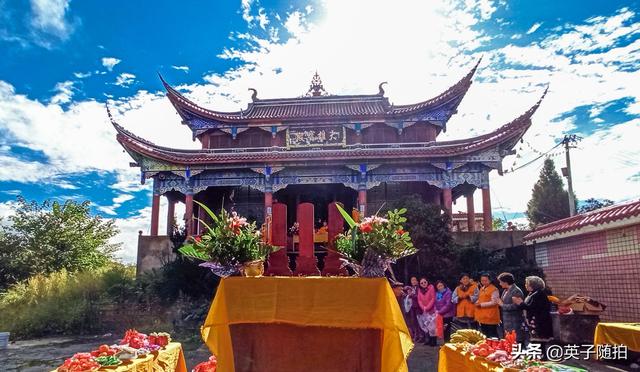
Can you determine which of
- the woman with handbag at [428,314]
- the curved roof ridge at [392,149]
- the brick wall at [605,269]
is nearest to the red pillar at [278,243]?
the woman with handbag at [428,314]

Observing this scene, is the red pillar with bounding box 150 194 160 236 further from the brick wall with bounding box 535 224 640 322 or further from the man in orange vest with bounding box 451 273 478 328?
the brick wall with bounding box 535 224 640 322

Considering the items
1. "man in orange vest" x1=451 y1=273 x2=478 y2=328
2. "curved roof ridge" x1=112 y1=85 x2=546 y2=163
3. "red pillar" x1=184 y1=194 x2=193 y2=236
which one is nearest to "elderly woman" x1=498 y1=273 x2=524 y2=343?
"man in orange vest" x1=451 y1=273 x2=478 y2=328

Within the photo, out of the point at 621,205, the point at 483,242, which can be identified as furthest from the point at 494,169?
the point at 621,205

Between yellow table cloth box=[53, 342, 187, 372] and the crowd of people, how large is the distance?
292 cm

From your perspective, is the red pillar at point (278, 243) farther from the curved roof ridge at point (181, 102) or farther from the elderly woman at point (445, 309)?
the curved roof ridge at point (181, 102)

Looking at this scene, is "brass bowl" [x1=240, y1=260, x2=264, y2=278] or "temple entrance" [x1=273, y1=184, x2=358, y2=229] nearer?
"brass bowl" [x1=240, y1=260, x2=264, y2=278]

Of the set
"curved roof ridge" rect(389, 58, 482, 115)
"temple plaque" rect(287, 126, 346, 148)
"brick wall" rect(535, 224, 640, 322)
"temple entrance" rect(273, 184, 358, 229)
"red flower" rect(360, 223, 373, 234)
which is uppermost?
"curved roof ridge" rect(389, 58, 482, 115)

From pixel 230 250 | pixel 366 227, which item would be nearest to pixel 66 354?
pixel 230 250

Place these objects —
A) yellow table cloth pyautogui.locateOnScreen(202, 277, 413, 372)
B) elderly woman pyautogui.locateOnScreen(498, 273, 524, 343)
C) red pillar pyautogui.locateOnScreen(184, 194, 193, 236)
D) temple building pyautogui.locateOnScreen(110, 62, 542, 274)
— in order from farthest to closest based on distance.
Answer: temple building pyautogui.locateOnScreen(110, 62, 542, 274) < red pillar pyautogui.locateOnScreen(184, 194, 193, 236) < elderly woman pyautogui.locateOnScreen(498, 273, 524, 343) < yellow table cloth pyautogui.locateOnScreen(202, 277, 413, 372)


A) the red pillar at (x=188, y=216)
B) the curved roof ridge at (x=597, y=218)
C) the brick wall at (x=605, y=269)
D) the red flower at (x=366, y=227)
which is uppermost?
the red pillar at (x=188, y=216)

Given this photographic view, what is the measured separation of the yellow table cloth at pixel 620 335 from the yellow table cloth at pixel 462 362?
3039 millimetres

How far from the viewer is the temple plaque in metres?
17.7

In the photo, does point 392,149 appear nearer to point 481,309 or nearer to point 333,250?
point 481,309

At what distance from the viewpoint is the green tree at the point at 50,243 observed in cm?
1652
